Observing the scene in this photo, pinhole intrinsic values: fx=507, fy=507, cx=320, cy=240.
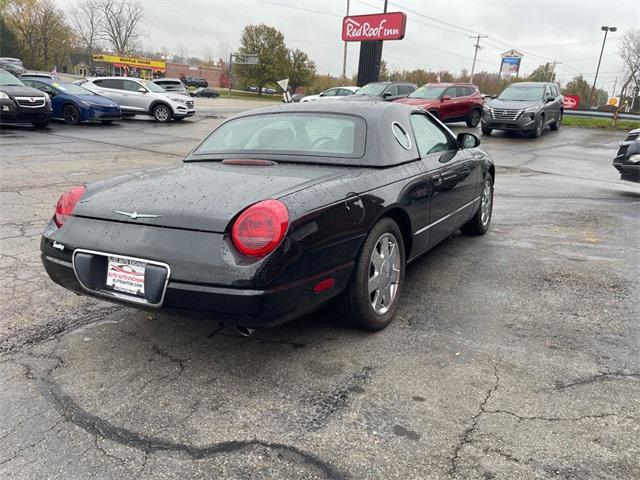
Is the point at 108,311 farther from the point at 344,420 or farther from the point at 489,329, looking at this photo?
the point at 489,329

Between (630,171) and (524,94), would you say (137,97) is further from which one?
(630,171)

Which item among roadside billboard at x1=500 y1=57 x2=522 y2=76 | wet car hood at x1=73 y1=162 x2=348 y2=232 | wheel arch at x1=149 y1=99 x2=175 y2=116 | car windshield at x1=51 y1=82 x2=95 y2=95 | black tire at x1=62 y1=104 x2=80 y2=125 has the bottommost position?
black tire at x1=62 y1=104 x2=80 y2=125

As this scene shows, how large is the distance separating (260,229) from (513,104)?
54.2 ft

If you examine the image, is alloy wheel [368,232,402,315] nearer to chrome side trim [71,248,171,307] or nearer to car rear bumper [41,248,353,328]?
car rear bumper [41,248,353,328]

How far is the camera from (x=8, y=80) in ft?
48.3

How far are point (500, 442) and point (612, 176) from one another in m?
11.0

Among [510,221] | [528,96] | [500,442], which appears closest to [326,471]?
[500,442]

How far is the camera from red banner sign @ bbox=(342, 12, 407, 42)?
24688 mm

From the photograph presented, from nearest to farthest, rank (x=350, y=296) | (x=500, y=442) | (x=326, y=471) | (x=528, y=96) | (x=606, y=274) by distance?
(x=326, y=471) → (x=500, y=442) → (x=350, y=296) → (x=606, y=274) → (x=528, y=96)

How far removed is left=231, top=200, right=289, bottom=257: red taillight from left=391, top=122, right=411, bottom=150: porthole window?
61.5 inches

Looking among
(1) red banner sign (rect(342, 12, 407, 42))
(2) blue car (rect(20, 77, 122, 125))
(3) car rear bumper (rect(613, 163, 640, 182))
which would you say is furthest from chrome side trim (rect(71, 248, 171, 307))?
(1) red banner sign (rect(342, 12, 407, 42))

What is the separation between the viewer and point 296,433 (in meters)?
2.32

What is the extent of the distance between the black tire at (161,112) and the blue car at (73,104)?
8.91ft

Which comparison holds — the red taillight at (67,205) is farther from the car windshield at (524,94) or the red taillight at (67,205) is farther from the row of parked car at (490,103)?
the car windshield at (524,94)
